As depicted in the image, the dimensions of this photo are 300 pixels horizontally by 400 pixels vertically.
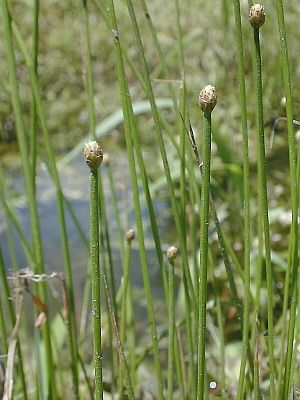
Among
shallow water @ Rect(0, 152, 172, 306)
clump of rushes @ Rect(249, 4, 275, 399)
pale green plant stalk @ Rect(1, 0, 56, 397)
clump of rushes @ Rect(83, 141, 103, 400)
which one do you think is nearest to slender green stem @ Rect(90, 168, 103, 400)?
clump of rushes @ Rect(83, 141, 103, 400)

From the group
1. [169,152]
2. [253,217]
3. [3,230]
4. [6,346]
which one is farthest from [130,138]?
[169,152]

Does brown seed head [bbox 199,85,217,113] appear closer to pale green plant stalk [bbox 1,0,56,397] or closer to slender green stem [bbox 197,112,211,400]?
slender green stem [bbox 197,112,211,400]

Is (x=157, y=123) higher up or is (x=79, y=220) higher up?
(x=79, y=220)

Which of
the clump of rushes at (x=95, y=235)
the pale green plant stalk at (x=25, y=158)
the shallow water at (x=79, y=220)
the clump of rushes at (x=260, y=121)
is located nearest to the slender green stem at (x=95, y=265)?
the clump of rushes at (x=95, y=235)

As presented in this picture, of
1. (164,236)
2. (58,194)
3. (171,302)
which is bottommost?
(171,302)

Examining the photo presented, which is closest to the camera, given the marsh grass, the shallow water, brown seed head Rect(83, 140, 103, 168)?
brown seed head Rect(83, 140, 103, 168)

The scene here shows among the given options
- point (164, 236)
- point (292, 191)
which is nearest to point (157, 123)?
point (292, 191)

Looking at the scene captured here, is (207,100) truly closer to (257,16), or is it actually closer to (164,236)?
(257,16)

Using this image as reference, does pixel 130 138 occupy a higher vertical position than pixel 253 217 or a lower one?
lower

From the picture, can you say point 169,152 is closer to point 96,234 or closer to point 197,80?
point 197,80
